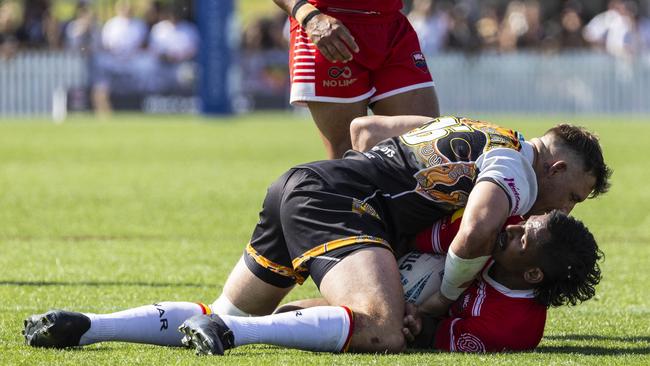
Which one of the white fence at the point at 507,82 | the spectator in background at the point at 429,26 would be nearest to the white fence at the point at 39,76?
the white fence at the point at 507,82

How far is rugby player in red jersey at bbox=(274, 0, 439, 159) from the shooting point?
283 inches

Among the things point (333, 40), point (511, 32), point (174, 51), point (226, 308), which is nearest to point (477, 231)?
point (226, 308)

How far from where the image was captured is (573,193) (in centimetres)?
581

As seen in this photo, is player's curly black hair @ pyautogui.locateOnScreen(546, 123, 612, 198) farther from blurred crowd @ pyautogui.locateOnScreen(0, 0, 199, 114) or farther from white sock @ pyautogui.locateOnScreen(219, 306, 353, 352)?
blurred crowd @ pyautogui.locateOnScreen(0, 0, 199, 114)

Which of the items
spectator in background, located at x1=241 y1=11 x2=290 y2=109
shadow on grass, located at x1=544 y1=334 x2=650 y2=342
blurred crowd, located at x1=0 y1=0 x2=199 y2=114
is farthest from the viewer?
spectator in background, located at x1=241 y1=11 x2=290 y2=109

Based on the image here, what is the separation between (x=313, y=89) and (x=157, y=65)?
19815 millimetres

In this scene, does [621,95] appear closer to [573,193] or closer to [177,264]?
[177,264]

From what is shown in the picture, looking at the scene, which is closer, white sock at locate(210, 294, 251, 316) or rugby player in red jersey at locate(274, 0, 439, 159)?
white sock at locate(210, 294, 251, 316)

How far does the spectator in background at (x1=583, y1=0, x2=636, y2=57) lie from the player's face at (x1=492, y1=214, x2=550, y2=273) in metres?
22.9

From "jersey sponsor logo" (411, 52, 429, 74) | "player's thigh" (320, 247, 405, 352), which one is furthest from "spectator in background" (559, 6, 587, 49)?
"player's thigh" (320, 247, 405, 352)

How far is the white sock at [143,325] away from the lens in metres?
5.40

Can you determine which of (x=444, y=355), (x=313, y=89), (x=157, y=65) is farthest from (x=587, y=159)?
(x=157, y=65)

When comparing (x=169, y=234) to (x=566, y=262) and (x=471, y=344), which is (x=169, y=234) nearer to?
(x=471, y=344)

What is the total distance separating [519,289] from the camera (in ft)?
18.5
